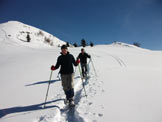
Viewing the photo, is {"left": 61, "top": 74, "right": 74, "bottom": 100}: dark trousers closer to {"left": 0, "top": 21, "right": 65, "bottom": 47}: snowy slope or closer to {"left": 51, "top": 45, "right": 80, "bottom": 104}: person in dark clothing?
{"left": 51, "top": 45, "right": 80, "bottom": 104}: person in dark clothing

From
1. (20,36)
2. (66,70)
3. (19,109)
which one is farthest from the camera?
(20,36)

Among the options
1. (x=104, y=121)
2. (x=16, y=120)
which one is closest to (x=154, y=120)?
(x=104, y=121)

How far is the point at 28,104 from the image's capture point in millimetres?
3209

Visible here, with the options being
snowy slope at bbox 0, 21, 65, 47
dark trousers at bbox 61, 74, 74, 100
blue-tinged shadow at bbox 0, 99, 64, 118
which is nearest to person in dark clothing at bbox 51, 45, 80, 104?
dark trousers at bbox 61, 74, 74, 100

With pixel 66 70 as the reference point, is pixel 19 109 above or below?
below

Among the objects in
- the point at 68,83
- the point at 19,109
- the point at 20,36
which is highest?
the point at 20,36

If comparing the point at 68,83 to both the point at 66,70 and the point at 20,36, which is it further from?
the point at 20,36

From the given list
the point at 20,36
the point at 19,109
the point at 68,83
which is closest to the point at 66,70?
the point at 68,83

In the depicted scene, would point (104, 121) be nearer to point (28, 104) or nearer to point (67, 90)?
point (67, 90)

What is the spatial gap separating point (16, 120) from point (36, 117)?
0.51 meters

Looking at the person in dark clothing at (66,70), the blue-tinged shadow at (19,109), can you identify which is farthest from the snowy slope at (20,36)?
the person in dark clothing at (66,70)

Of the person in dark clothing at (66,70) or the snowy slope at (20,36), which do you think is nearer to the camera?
the person in dark clothing at (66,70)

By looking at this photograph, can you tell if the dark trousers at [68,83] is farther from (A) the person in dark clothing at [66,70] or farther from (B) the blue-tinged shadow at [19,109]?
(B) the blue-tinged shadow at [19,109]

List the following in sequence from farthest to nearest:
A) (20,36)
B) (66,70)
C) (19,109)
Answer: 1. (20,36)
2. (66,70)
3. (19,109)
